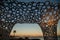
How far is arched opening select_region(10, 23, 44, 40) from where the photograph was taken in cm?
331

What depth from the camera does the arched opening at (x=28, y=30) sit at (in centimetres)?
331

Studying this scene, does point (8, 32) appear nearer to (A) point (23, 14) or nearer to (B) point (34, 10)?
(A) point (23, 14)

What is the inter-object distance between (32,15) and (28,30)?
0.35 metres

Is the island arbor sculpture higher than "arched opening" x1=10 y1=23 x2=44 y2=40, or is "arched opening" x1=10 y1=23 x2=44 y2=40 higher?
the island arbor sculpture

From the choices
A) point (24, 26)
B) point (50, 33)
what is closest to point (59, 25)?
point (50, 33)

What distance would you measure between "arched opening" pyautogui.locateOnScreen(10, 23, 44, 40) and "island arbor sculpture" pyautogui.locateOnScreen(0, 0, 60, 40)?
72mm

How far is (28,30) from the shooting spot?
131 inches

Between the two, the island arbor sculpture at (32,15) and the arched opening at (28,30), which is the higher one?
the island arbor sculpture at (32,15)

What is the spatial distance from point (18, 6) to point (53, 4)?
75 centimetres

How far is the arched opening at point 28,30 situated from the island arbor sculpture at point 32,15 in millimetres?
72

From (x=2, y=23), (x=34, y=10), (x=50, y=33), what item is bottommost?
(x=50, y=33)

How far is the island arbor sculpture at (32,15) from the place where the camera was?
11.1 ft

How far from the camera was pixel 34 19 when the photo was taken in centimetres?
343

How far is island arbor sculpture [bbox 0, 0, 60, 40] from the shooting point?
3.38 m
